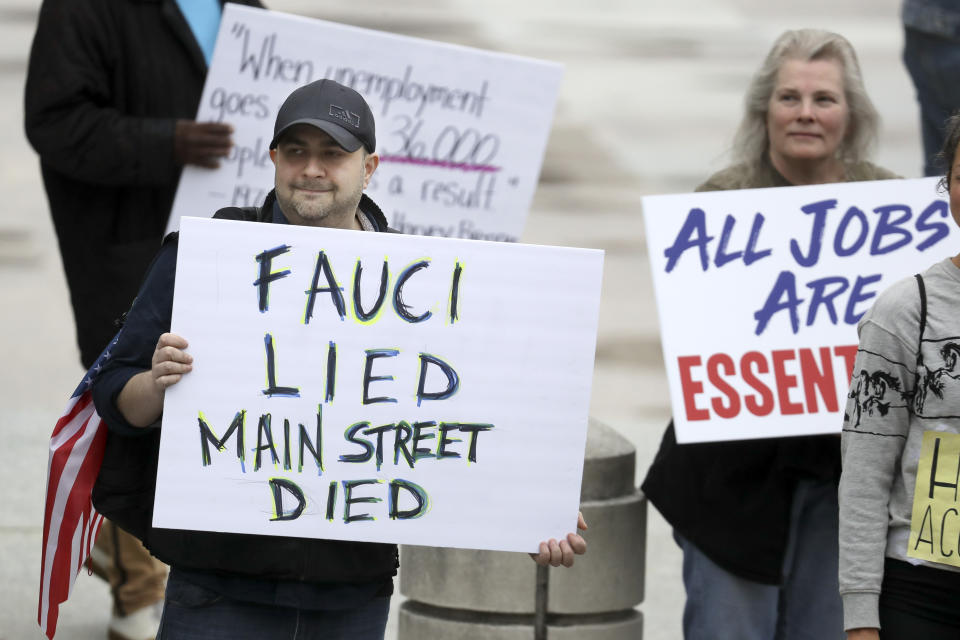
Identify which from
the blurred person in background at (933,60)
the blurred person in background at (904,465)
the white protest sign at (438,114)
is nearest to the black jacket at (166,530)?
the blurred person in background at (904,465)

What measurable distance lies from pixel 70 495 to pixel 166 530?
Result: 26 centimetres

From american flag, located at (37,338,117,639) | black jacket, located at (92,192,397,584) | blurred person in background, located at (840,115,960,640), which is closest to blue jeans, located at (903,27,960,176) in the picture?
blurred person in background, located at (840,115,960,640)

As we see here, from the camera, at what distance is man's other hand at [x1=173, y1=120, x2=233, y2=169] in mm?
4520

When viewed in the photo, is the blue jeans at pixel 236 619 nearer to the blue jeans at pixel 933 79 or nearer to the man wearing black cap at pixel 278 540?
the man wearing black cap at pixel 278 540

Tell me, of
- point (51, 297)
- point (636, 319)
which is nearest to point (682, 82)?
point (636, 319)

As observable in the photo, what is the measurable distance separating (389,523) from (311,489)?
0.16 meters

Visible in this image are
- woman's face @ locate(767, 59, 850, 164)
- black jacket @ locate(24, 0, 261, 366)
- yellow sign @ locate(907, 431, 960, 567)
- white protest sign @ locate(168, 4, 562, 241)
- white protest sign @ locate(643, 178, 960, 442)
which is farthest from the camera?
white protest sign @ locate(168, 4, 562, 241)

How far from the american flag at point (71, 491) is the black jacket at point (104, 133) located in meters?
1.33

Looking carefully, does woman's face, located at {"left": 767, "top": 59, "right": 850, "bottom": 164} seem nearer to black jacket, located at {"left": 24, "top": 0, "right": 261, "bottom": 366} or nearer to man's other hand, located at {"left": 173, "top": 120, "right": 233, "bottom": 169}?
man's other hand, located at {"left": 173, "top": 120, "right": 233, "bottom": 169}

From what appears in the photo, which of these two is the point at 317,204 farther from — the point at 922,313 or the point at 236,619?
the point at 922,313

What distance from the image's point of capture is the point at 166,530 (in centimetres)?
298

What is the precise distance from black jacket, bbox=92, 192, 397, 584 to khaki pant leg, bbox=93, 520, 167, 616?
1.57 metres

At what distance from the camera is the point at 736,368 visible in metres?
3.78

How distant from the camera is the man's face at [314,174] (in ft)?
9.71
